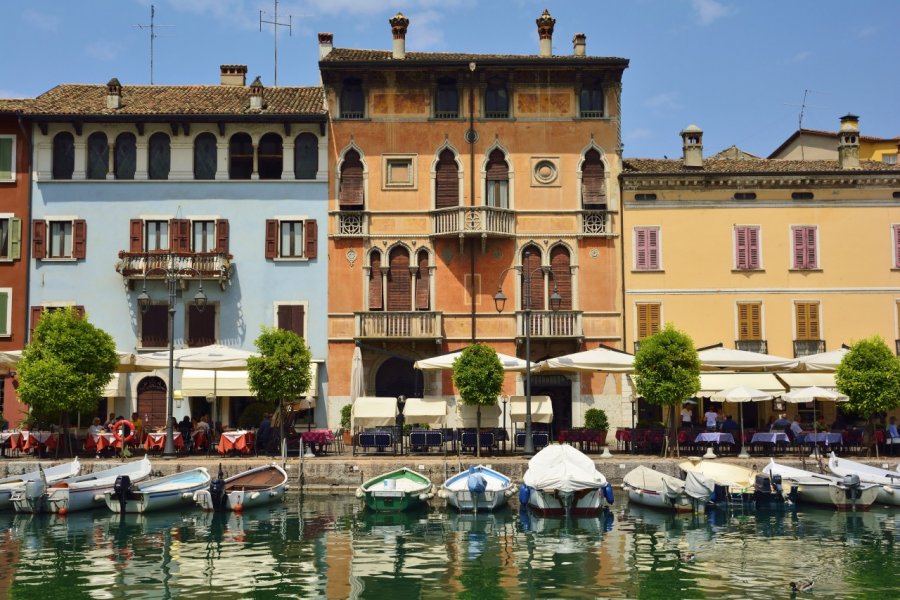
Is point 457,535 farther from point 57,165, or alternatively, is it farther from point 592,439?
point 57,165

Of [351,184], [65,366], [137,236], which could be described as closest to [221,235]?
[137,236]

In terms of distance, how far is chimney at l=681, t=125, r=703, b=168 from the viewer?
41.3m

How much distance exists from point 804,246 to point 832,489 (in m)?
15.1

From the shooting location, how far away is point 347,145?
41.1m

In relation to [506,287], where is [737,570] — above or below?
below

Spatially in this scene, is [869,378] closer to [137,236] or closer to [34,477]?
[34,477]

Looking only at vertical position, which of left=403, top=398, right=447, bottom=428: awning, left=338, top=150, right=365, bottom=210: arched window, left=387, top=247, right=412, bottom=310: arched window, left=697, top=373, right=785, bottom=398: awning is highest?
left=338, top=150, right=365, bottom=210: arched window

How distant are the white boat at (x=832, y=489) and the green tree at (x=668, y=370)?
4202 millimetres

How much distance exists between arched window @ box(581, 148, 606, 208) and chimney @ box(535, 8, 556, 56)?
4.73 m

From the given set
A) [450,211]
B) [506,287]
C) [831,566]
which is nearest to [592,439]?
[506,287]

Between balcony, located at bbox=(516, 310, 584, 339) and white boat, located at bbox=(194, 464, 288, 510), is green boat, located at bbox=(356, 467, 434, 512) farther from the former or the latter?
balcony, located at bbox=(516, 310, 584, 339)

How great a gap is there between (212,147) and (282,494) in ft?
56.6

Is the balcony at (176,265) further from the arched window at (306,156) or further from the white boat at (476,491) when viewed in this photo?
the white boat at (476,491)

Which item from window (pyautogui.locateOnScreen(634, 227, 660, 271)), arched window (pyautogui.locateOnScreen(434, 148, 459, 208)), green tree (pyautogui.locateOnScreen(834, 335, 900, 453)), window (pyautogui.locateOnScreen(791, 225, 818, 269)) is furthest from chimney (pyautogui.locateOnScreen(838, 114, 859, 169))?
arched window (pyautogui.locateOnScreen(434, 148, 459, 208))
